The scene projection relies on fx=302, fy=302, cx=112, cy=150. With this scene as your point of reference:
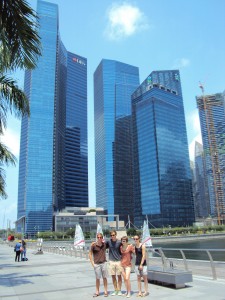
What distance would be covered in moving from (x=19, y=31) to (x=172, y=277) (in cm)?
806

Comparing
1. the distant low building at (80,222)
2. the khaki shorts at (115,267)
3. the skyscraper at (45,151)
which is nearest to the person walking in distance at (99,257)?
the khaki shorts at (115,267)

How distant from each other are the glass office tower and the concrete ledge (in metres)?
152

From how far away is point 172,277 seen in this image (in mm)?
9359

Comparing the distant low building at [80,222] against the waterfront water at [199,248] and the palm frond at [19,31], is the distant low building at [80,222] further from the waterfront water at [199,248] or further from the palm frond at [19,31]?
the palm frond at [19,31]

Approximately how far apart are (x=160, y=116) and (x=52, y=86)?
6989 centimetres

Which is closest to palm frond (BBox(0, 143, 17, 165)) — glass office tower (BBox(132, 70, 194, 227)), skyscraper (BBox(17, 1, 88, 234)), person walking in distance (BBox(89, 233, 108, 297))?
person walking in distance (BBox(89, 233, 108, 297))

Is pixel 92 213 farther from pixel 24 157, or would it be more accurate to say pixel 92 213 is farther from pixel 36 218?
pixel 24 157

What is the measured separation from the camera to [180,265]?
13602mm

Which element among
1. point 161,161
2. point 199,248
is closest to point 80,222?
point 161,161

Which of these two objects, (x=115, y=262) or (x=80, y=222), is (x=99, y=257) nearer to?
(x=115, y=262)

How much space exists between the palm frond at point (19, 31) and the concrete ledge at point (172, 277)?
24.4 feet

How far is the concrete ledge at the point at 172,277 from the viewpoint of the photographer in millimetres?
9281

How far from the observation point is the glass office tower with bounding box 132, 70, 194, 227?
162 m

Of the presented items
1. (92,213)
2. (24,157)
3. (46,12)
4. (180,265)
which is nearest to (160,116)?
(92,213)
